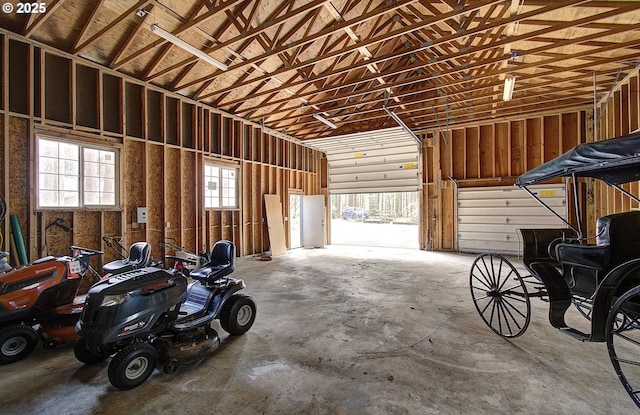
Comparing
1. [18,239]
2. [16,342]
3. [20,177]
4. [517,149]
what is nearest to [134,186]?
[20,177]

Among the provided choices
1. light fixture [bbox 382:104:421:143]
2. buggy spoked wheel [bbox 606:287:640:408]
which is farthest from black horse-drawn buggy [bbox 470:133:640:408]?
light fixture [bbox 382:104:421:143]

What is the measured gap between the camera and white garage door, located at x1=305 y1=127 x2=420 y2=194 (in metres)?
10.0

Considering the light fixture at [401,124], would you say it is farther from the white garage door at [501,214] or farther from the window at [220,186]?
the window at [220,186]

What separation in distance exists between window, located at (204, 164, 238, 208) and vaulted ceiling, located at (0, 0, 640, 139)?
5.72ft

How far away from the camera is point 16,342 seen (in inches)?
114

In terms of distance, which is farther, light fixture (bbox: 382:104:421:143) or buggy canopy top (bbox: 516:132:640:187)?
light fixture (bbox: 382:104:421:143)

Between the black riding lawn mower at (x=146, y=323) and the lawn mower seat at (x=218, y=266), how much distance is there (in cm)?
15

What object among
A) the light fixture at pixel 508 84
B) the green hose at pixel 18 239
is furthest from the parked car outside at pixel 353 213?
the green hose at pixel 18 239

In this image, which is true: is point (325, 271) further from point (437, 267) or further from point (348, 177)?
point (348, 177)

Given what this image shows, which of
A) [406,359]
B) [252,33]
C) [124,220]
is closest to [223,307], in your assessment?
[406,359]

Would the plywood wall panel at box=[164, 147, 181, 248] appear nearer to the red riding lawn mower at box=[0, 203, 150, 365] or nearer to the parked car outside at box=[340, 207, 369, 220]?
the red riding lawn mower at box=[0, 203, 150, 365]

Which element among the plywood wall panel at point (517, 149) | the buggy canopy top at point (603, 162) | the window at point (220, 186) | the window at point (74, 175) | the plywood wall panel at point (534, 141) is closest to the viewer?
the buggy canopy top at point (603, 162)

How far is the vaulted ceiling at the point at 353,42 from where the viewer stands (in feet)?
14.0

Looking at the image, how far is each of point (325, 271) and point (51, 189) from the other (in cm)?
552
